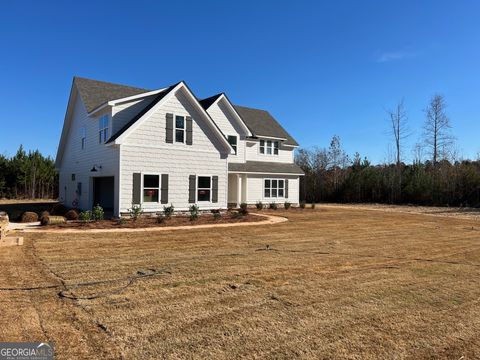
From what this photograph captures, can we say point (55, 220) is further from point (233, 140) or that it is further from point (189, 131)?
point (233, 140)

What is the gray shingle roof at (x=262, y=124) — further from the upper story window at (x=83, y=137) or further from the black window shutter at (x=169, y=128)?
the upper story window at (x=83, y=137)

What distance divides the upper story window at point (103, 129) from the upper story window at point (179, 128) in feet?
11.7

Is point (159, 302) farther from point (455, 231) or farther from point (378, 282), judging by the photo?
point (455, 231)

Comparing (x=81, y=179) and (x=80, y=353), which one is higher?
(x=81, y=179)

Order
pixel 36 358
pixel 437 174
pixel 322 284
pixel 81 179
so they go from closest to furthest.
Result: 1. pixel 36 358
2. pixel 322 284
3. pixel 81 179
4. pixel 437 174

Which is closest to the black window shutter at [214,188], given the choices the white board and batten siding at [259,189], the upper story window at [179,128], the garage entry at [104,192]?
the upper story window at [179,128]

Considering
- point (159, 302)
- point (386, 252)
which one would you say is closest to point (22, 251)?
point (159, 302)

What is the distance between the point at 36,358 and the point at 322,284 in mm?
4711

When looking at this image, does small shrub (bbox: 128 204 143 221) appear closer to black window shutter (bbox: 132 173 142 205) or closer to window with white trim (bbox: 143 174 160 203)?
black window shutter (bbox: 132 173 142 205)

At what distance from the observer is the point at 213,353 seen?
13.1 ft

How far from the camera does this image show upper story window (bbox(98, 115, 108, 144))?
19.0 meters

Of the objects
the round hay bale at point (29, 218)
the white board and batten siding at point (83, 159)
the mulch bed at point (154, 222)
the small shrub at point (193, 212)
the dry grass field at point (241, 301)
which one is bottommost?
the dry grass field at point (241, 301)

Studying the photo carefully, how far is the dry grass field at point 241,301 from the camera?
422 centimetres

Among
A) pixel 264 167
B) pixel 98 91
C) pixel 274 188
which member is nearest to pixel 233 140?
pixel 264 167
